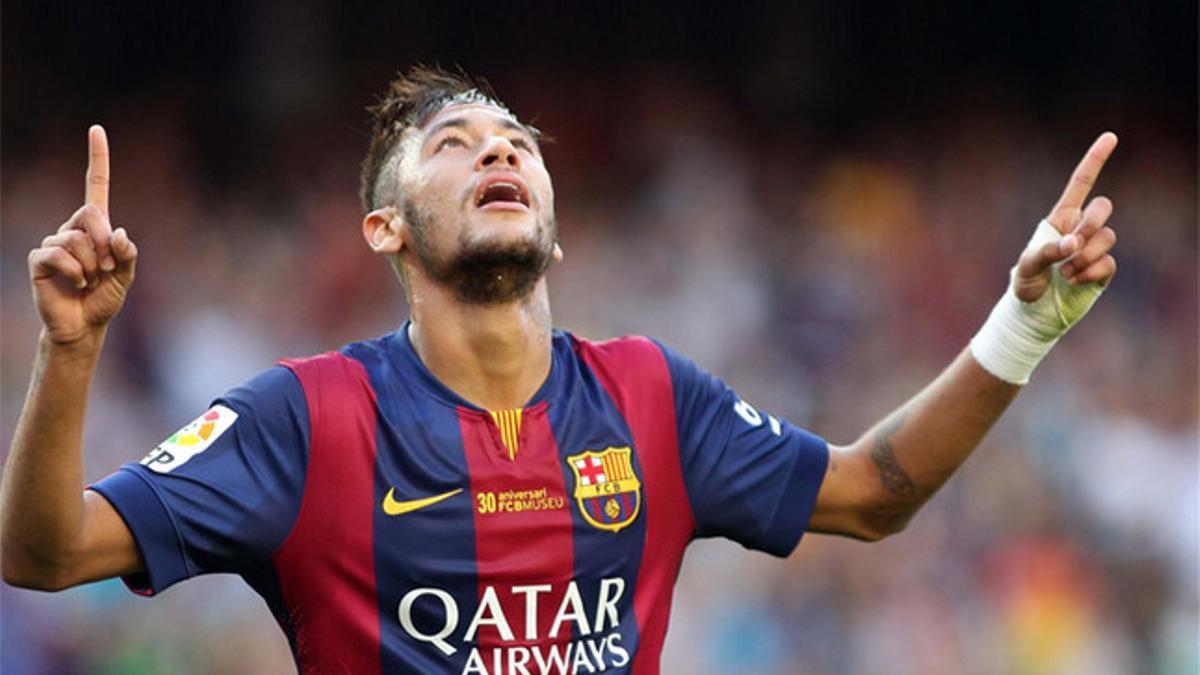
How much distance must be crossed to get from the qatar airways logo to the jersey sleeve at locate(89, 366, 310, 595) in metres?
0.37

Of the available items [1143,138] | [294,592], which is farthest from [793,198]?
[294,592]

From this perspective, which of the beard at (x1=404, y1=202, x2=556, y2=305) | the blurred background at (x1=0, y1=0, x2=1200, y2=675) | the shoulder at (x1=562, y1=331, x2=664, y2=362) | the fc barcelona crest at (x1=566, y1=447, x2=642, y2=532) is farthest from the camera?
the blurred background at (x1=0, y1=0, x2=1200, y2=675)

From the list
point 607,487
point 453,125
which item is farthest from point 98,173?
point 607,487

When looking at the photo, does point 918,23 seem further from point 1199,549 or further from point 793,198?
point 1199,549

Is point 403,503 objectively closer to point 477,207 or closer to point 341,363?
point 341,363

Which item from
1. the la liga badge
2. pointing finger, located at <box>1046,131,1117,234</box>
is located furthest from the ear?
pointing finger, located at <box>1046,131,1117,234</box>

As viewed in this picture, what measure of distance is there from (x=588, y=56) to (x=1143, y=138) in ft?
13.8

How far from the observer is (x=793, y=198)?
12445 millimetres

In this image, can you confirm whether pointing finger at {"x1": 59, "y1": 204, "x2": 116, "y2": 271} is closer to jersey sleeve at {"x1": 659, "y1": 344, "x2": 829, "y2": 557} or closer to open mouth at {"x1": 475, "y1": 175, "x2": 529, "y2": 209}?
open mouth at {"x1": 475, "y1": 175, "x2": 529, "y2": 209}

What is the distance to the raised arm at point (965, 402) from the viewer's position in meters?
4.37

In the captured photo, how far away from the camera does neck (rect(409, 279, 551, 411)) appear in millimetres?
4254

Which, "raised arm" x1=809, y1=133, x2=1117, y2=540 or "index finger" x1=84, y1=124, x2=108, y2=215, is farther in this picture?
"raised arm" x1=809, y1=133, x2=1117, y2=540

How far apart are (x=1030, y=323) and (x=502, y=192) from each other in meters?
1.32

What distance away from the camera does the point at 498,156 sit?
435 centimetres
